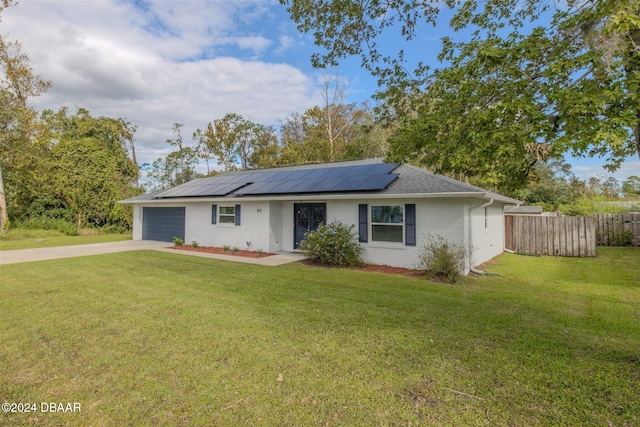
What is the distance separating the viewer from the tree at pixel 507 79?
310cm

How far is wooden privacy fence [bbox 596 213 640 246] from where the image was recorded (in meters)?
13.9

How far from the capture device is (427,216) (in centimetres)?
953

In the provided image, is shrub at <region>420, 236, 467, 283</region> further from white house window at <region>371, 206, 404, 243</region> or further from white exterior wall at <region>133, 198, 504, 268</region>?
white house window at <region>371, 206, 404, 243</region>

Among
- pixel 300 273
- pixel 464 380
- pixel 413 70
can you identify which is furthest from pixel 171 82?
pixel 464 380

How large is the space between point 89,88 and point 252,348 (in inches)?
1004

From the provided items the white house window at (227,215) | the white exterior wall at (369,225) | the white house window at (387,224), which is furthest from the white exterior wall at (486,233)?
the white house window at (227,215)

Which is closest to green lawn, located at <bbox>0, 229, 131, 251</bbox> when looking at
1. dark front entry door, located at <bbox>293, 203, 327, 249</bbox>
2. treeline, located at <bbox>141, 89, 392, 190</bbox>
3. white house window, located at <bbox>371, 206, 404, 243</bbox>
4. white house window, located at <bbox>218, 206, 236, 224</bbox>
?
white house window, located at <bbox>218, 206, 236, 224</bbox>

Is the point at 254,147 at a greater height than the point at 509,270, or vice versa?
the point at 254,147

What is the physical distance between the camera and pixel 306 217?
12.6 meters

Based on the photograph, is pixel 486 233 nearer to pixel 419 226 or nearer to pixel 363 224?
pixel 419 226

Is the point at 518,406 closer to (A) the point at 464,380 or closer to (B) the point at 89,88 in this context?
(A) the point at 464,380

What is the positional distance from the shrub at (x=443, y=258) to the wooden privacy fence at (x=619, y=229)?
11.0 m

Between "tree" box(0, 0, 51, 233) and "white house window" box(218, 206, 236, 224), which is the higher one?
"tree" box(0, 0, 51, 233)

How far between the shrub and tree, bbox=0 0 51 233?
78.2 ft
